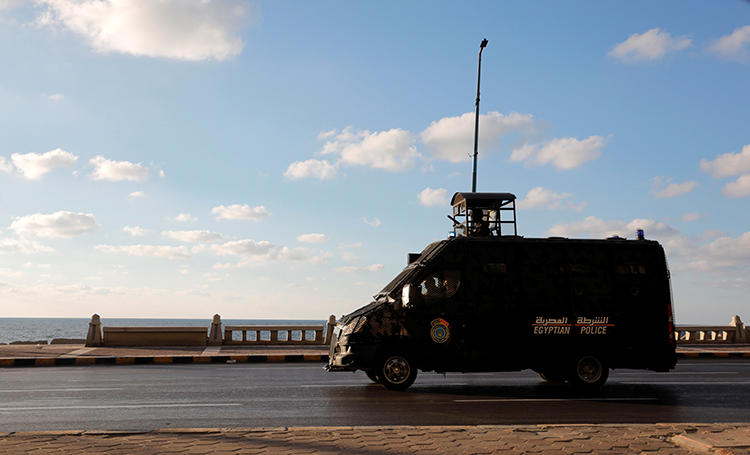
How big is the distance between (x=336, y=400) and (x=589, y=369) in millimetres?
4915

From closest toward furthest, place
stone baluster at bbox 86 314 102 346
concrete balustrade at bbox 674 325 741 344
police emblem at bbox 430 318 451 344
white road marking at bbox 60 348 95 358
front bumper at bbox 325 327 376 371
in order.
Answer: front bumper at bbox 325 327 376 371 → police emblem at bbox 430 318 451 344 → white road marking at bbox 60 348 95 358 → stone baluster at bbox 86 314 102 346 → concrete balustrade at bbox 674 325 741 344

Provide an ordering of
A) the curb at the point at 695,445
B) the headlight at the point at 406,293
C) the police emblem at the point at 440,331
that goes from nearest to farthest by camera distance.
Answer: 1. the curb at the point at 695,445
2. the headlight at the point at 406,293
3. the police emblem at the point at 440,331

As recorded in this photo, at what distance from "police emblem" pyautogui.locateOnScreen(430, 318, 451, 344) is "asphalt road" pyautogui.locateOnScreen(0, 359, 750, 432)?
94 cm

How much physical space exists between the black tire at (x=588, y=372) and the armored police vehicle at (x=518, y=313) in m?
0.02

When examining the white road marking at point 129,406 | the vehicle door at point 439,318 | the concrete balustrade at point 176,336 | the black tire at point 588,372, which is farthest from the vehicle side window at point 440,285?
the concrete balustrade at point 176,336

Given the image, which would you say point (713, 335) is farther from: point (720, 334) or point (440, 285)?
point (440, 285)

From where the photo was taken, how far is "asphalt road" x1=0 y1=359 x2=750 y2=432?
8891 mm

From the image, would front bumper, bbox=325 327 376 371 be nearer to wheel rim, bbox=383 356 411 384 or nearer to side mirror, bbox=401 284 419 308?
wheel rim, bbox=383 356 411 384

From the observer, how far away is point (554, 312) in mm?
12359

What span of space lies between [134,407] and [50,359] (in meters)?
10.7

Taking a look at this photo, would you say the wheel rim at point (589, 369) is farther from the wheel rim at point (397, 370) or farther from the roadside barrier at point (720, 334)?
the roadside barrier at point (720, 334)

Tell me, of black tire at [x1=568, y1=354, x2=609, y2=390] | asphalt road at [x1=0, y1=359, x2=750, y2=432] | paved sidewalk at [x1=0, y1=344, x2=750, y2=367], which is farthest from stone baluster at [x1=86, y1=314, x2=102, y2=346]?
black tire at [x1=568, y1=354, x2=609, y2=390]

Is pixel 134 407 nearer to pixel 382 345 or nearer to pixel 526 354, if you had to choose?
pixel 382 345

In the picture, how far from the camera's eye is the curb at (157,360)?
18969 mm
